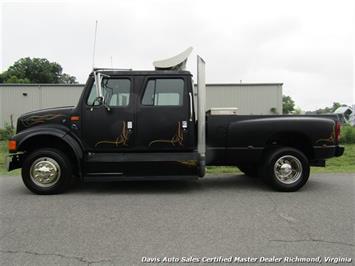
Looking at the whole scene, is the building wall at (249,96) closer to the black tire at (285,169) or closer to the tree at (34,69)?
the black tire at (285,169)

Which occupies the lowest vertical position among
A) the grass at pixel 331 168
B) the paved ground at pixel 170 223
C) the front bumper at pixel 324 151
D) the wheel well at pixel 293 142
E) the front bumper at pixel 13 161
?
the paved ground at pixel 170 223

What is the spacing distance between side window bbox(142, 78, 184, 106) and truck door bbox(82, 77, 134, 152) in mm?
370

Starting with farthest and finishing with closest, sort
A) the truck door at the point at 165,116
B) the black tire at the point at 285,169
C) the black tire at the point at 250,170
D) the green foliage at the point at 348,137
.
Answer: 1. the green foliage at the point at 348,137
2. the black tire at the point at 250,170
3. the black tire at the point at 285,169
4. the truck door at the point at 165,116

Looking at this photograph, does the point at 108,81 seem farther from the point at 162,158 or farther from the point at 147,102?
the point at 162,158

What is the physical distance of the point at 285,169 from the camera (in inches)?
251

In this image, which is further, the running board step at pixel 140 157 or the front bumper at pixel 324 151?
the front bumper at pixel 324 151

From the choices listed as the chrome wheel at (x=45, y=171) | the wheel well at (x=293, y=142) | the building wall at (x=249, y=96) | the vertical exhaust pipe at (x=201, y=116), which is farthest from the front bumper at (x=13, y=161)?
the building wall at (x=249, y=96)

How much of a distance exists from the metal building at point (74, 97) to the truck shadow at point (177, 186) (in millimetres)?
18774

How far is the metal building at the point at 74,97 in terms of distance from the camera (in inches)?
1019

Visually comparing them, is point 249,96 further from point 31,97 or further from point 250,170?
point 250,170

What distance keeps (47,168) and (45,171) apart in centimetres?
7

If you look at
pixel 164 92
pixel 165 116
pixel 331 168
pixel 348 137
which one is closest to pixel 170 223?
pixel 165 116

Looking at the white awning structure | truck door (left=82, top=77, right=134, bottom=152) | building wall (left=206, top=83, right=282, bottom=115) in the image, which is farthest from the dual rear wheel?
building wall (left=206, top=83, right=282, bottom=115)

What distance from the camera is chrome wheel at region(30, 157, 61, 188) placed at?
6.04 meters
